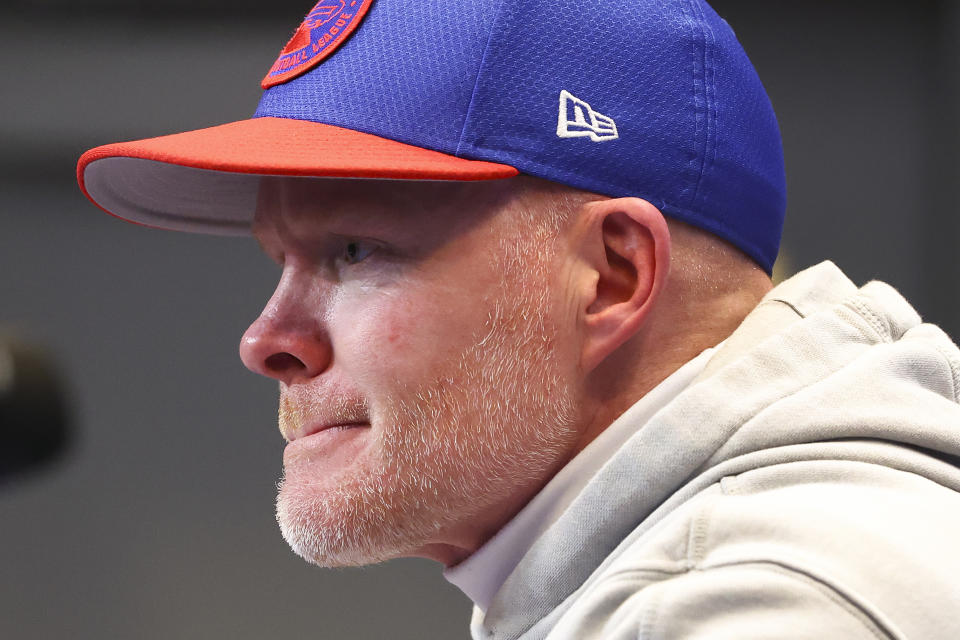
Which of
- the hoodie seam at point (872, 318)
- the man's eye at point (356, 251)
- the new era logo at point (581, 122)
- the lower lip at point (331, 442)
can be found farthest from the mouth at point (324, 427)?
the hoodie seam at point (872, 318)

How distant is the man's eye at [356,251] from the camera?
0.75 metres

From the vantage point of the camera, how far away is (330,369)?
0.76 meters

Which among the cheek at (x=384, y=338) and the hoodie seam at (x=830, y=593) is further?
the cheek at (x=384, y=338)

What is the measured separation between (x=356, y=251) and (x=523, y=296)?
0.14 metres

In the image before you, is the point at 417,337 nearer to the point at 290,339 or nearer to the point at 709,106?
the point at 290,339

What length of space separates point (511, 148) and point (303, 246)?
0.19 meters

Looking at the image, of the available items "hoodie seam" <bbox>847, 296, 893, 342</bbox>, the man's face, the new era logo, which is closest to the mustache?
the man's face

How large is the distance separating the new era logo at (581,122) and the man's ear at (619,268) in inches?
1.9

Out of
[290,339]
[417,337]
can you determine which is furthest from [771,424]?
[290,339]

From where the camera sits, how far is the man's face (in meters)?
0.72

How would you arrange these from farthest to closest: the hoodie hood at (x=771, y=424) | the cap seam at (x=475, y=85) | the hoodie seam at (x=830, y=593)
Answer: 1. the cap seam at (x=475, y=85)
2. the hoodie hood at (x=771, y=424)
3. the hoodie seam at (x=830, y=593)

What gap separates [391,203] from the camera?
29.0 inches

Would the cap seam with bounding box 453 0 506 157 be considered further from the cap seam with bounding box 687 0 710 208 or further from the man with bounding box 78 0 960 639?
the cap seam with bounding box 687 0 710 208

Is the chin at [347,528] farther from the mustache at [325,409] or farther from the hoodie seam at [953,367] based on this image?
the hoodie seam at [953,367]
